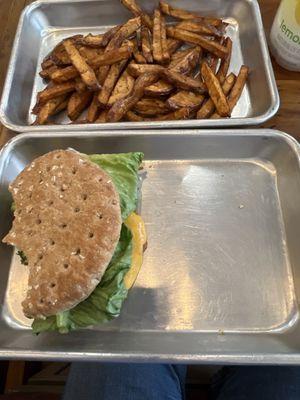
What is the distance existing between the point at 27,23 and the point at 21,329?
1339mm

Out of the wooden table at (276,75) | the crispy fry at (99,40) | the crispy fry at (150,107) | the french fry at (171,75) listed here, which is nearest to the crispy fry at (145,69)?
the french fry at (171,75)

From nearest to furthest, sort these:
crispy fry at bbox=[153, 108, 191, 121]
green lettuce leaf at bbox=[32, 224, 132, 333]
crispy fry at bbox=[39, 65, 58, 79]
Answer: green lettuce leaf at bbox=[32, 224, 132, 333] < crispy fry at bbox=[153, 108, 191, 121] < crispy fry at bbox=[39, 65, 58, 79]

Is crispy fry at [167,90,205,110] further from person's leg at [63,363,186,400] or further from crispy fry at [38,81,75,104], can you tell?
person's leg at [63,363,186,400]

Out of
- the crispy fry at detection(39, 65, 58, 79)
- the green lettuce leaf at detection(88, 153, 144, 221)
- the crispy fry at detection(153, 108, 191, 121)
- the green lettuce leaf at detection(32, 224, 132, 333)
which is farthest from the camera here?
the crispy fry at detection(39, 65, 58, 79)

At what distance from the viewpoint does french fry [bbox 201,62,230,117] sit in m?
1.41

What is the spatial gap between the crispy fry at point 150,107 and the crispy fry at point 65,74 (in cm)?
27

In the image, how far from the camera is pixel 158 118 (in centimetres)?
147

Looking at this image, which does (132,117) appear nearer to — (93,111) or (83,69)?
(93,111)

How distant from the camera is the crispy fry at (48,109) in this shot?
1.48 metres

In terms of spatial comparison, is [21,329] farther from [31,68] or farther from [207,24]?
[207,24]

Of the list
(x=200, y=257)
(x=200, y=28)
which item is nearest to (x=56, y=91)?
(x=200, y=28)

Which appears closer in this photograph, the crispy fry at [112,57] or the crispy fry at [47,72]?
the crispy fry at [112,57]

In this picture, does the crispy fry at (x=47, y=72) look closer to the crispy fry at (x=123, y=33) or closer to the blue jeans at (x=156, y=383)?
the crispy fry at (x=123, y=33)

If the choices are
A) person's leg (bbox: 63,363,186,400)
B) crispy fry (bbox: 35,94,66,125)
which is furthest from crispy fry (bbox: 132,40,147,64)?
person's leg (bbox: 63,363,186,400)
